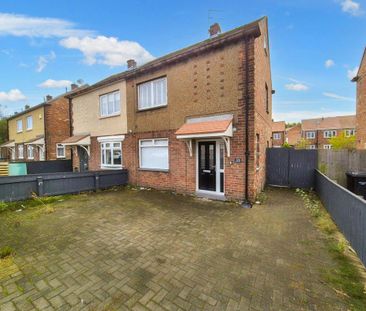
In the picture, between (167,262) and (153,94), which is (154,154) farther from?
(167,262)

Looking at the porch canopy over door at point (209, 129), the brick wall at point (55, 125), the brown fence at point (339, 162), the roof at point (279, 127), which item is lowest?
the brown fence at point (339, 162)

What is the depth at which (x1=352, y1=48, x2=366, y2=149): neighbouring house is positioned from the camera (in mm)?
15898

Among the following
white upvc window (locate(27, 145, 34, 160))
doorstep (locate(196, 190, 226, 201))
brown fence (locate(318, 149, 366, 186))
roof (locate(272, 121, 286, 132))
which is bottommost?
doorstep (locate(196, 190, 226, 201))

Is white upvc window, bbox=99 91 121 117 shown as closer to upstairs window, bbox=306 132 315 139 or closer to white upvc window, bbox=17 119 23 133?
white upvc window, bbox=17 119 23 133

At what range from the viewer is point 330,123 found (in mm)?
43344

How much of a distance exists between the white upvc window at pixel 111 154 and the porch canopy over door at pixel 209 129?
5.07m

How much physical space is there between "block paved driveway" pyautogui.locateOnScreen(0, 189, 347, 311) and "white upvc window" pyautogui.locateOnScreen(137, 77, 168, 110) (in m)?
5.68

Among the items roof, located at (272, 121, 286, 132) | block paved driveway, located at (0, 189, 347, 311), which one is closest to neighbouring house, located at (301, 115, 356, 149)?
roof, located at (272, 121, 286, 132)

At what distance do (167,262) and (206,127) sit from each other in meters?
4.98

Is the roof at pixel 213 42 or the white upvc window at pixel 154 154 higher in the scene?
the roof at pixel 213 42

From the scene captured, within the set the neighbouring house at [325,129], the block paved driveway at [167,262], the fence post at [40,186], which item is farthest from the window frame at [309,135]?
the fence post at [40,186]

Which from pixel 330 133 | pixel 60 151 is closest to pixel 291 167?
pixel 60 151

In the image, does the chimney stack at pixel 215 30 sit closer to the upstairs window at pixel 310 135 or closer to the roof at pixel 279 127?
the roof at pixel 279 127

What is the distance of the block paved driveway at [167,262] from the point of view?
2447 millimetres
